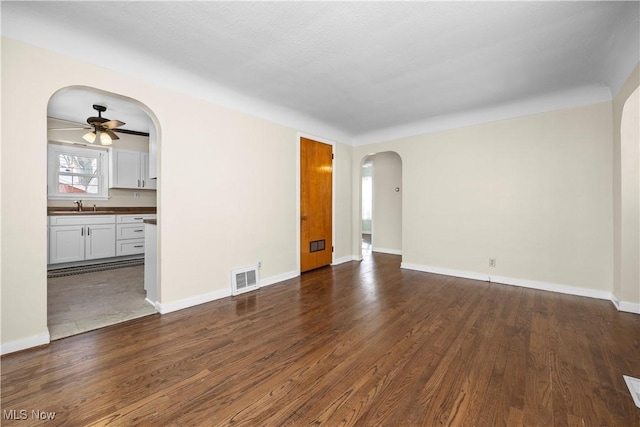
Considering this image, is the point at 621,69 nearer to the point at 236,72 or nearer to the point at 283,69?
the point at 283,69

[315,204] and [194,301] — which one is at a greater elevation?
[315,204]

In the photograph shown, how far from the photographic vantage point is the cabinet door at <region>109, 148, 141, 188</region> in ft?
17.4

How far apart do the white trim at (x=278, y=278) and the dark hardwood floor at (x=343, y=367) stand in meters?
0.71

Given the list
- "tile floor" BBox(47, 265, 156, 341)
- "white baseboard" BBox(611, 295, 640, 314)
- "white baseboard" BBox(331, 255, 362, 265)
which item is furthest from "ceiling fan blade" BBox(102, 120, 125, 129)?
"white baseboard" BBox(611, 295, 640, 314)

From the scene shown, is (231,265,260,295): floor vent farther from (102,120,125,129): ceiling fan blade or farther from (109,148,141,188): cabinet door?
(109,148,141,188): cabinet door

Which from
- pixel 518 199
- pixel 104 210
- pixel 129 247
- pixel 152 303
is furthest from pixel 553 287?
pixel 104 210

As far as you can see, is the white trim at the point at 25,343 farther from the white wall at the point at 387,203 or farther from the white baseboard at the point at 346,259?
the white wall at the point at 387,203

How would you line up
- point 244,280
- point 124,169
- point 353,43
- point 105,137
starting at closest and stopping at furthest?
1. point 353,43
2. point 244,280
3. point 105,137
4. point 124,169

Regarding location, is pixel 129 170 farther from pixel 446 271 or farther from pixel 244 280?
pixel 446 271

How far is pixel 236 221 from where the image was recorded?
3.43m

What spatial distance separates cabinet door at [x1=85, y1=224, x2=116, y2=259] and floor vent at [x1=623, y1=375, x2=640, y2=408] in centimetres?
684

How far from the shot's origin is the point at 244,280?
3469 mm

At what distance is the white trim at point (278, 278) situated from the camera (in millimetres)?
3760

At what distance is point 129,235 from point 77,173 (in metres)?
1.50
